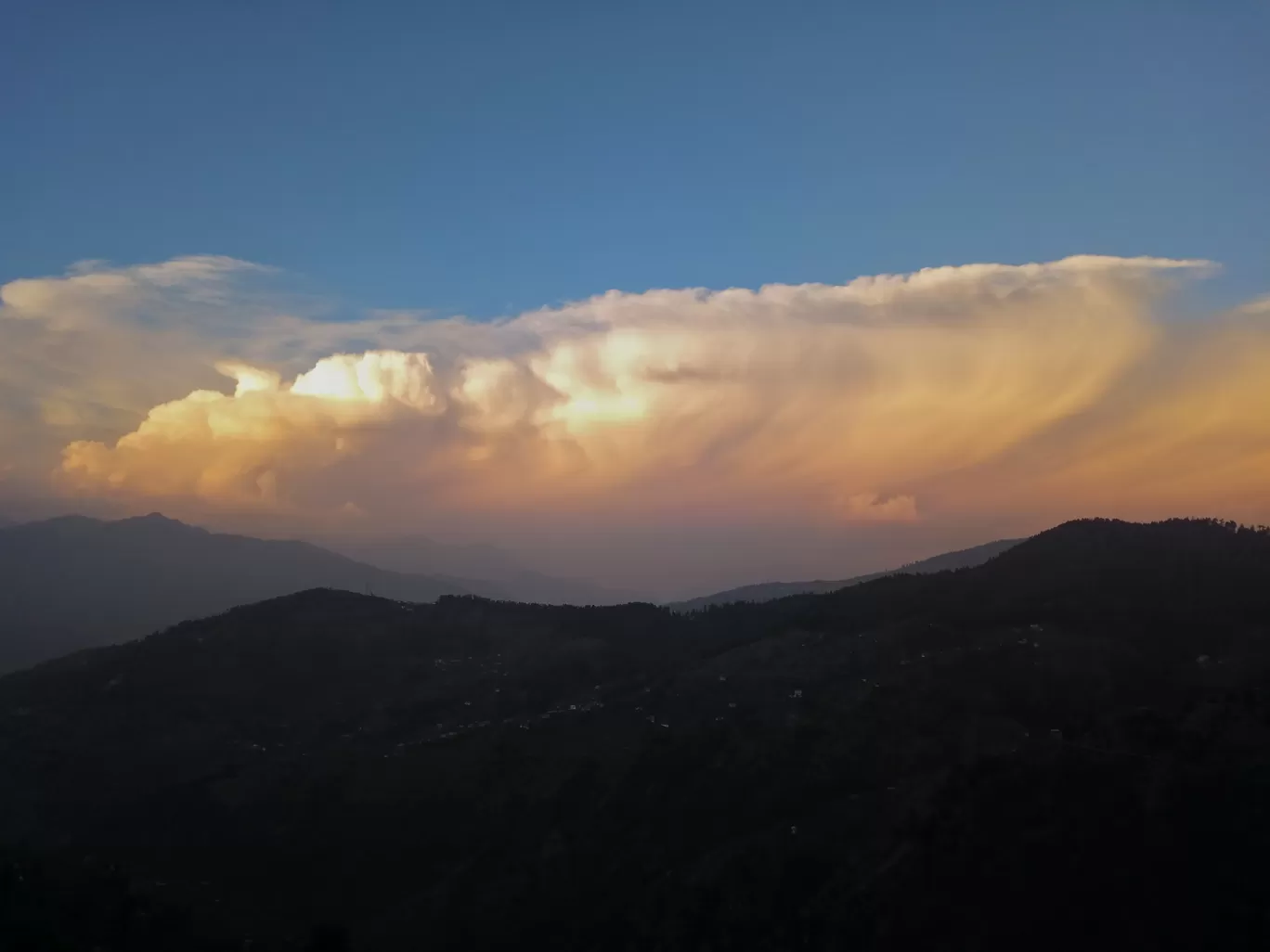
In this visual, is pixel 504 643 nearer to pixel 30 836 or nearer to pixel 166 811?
pixel 166 811

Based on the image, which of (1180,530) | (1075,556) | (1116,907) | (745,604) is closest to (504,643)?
(745,604)

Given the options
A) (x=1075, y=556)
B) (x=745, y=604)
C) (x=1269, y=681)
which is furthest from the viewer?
(x=745, y=604)

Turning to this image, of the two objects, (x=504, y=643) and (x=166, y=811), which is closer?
(x=166, y=811)

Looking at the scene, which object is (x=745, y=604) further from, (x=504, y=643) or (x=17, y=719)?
(x=17, y=719)

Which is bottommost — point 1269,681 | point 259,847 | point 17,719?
point 259,847

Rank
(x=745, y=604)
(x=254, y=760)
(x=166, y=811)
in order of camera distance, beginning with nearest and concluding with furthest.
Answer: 1. (x=166, y=811)
2. (x=254, y=760)
3. (x=745, y=604)

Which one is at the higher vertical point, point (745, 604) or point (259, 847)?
point (745, 604)
